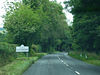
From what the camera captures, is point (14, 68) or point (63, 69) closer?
point (14, 68)

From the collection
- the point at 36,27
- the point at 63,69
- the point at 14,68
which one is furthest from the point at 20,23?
the point at 14,68

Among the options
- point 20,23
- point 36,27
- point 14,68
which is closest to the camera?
point 14,68

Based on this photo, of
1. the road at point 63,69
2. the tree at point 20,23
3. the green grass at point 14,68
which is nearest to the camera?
the green grass at point 14,68

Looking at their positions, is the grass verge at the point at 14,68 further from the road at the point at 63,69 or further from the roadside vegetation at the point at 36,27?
the road at the point at 63,69

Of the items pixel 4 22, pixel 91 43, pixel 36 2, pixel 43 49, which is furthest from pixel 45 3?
pixel 43 49

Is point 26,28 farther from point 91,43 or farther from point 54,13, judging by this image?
point 54,13

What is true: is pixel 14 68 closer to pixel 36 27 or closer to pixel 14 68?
pixel 14 68

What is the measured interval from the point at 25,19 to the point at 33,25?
2350 mm

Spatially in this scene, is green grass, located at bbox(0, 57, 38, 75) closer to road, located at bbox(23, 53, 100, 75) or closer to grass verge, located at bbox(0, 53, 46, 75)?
grass verge, located at bbox(0, 53, 46, 75)

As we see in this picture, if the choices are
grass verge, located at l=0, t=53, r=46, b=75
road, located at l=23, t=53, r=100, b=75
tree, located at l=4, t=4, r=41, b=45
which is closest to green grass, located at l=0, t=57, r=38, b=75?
grass verge, located at l=0, t=53, r=46, b=75

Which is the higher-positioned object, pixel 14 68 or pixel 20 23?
pixel 20 23

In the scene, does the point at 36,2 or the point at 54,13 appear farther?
the point at 54,13

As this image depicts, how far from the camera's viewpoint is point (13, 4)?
38.2 m

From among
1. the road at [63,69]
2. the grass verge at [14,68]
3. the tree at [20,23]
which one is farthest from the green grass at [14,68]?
the tree at [20,23]
